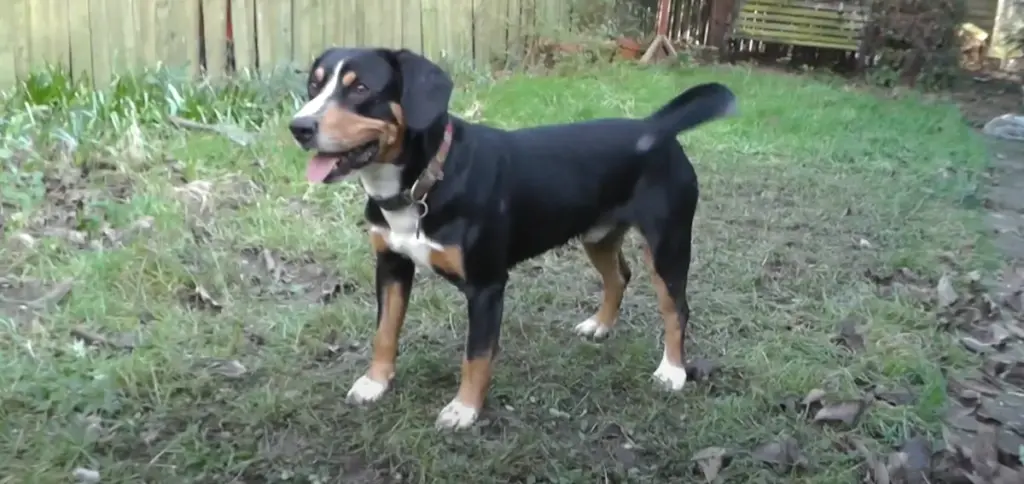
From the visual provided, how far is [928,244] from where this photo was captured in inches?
214

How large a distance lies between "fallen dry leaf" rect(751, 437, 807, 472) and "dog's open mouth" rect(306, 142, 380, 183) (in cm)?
153

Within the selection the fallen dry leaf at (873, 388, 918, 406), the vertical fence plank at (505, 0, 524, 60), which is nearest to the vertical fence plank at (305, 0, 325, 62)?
the vertical fence plank at (505, 0, 524, 60)

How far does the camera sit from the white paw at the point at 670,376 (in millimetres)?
3725

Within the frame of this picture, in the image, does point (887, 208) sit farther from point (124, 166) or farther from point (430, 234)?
point (124, 166)

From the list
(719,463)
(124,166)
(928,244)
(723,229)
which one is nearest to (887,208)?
(928,244)

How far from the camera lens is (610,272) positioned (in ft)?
13.4

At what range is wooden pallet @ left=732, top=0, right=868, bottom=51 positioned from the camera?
1230cm

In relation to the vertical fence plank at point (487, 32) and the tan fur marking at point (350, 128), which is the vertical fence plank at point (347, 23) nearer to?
the vertical fence plank at point (487, 32)

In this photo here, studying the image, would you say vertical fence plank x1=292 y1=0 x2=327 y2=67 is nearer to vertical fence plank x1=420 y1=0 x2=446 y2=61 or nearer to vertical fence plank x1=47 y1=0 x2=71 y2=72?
vertical fence plank x1=420 y1=0 x2=446 y2=61

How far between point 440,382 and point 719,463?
106 centimetres

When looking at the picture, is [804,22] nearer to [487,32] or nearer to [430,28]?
[487,32]

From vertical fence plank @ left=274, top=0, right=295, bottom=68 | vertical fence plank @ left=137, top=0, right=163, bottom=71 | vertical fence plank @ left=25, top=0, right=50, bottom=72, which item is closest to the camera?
vertical fence plank @ left=25, top=0, right=50, bottom=72

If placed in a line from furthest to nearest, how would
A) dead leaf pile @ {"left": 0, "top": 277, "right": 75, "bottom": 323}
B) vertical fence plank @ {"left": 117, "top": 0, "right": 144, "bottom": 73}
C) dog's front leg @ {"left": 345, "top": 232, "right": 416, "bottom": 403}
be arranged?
vertical fence plank @ {"left": 117, "top": 0, "right": 144, "bottom": 73} → dead leaf pile @ {"left": 0, "top": 277, "right": 75, "bottom": 323} → dog's front leg @ {"left": 345, "top": 232, "right": 416, "bottom": 403}

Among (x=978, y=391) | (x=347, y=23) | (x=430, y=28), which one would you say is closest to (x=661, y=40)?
(x=430, y=28)
